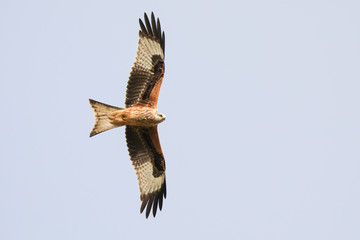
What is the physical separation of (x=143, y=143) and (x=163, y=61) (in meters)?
1.81

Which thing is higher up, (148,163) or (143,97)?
(143,97)

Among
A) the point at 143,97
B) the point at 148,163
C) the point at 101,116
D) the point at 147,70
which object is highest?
the point at 147,70

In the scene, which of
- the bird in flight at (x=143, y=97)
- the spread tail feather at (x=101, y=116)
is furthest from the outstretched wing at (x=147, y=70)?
the spread tail feather at (x=101, y=116)

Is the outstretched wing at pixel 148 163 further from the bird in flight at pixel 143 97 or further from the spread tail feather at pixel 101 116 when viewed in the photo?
the spread tail feather at pixel 101 116

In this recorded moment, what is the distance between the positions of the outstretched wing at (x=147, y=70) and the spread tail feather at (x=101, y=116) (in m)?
0.41

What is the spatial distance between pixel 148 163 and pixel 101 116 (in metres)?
1.51

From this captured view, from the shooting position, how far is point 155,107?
38.7 feet

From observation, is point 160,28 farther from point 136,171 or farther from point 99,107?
point 136,171

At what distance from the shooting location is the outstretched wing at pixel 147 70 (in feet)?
38.5

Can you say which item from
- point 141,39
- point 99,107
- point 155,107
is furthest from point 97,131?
point 141,39

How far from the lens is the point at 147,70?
1176 cm

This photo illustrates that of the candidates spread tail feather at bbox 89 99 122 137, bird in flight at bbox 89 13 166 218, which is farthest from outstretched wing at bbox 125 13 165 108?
spread tail feather at bbox 89 99 122 137

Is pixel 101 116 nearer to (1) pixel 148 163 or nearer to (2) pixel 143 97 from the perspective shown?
(2) pixel 143 97

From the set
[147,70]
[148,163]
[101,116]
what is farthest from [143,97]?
[148,163]
